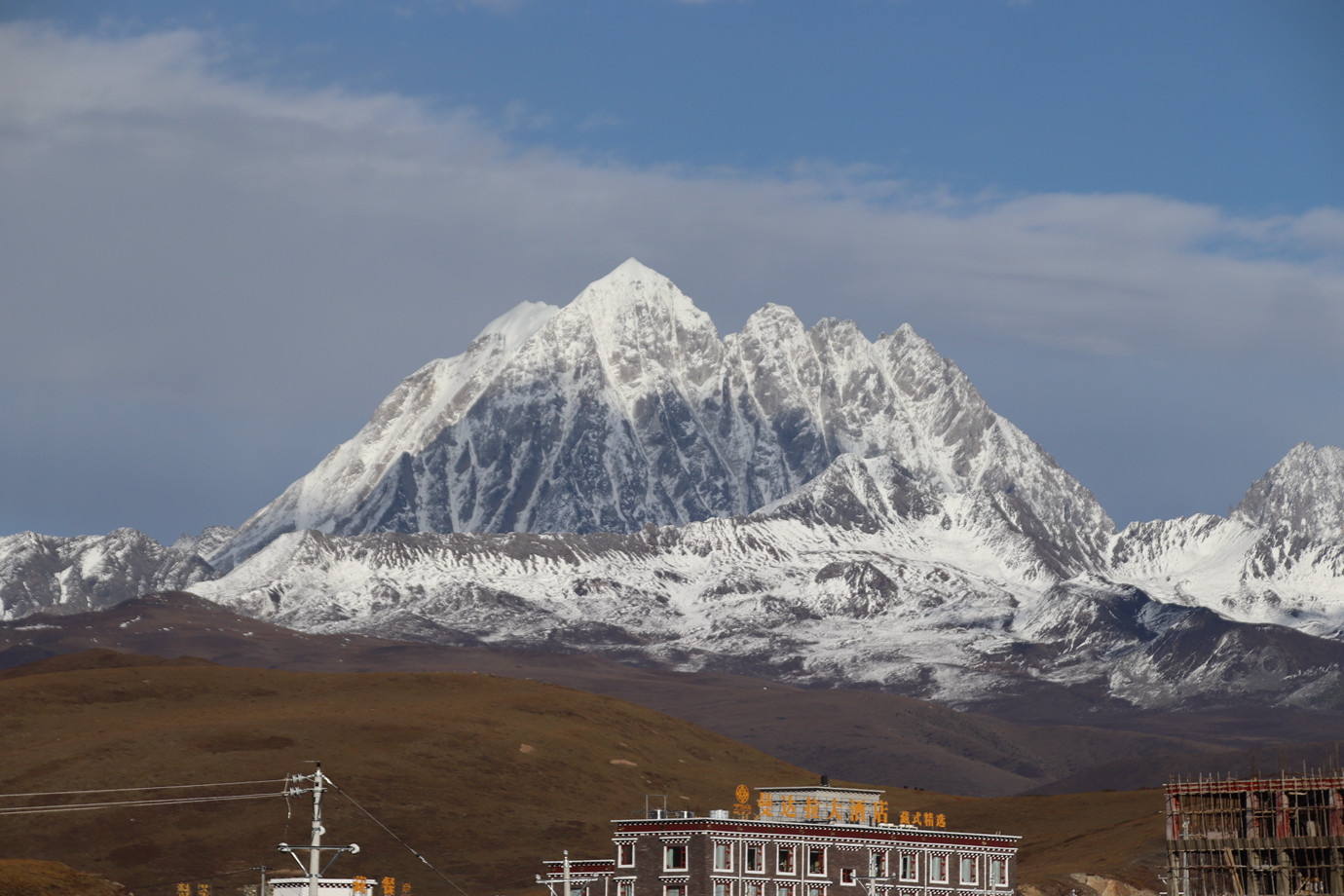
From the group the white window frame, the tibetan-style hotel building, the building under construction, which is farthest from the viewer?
the white window frame

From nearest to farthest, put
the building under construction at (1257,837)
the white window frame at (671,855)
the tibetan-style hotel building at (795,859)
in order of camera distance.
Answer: the building under construction at (1257,837), the tibetan-style hotel building at (795,859), the white window frame at (671,855)

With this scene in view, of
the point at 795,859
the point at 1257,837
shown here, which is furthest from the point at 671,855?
the point at 1257,837

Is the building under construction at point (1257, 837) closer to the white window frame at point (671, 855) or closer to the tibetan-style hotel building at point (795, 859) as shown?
the tibetan-style hotel building at point (795, 859)

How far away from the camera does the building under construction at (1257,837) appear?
10712 centimetres

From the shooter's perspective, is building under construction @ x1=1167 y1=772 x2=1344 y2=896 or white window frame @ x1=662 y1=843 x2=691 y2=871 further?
white window frame @ x1=662 y1=843 x2=691 y2=871

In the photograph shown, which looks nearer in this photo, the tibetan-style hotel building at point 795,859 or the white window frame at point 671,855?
the tibetan-style hotel building at point 795,859

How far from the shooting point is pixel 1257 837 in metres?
112

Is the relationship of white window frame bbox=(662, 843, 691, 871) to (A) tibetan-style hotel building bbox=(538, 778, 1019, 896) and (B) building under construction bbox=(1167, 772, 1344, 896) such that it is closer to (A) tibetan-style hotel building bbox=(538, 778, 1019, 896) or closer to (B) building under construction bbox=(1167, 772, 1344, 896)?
(A) tibetan-style hotel building bbox=(538, 778, 1019, 896)

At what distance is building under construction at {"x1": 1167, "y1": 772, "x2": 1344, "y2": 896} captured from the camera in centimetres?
10712

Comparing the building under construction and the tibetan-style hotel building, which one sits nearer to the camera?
the building under construction

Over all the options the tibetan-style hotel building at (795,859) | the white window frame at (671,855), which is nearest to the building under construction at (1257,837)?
the tibetan-style hotel building at (795,859)

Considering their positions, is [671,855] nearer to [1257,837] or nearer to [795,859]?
[795,859]

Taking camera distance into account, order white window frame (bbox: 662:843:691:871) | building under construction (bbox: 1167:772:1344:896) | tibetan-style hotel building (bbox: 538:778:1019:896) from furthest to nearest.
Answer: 1. white window frame (bbox: 662:843:691:871)
2. tibetan-style hotel building (bbox: 538:778:1019:896)
3. building under construction (bbox: 1167:772:1344:896)

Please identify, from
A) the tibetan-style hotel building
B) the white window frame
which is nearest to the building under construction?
the tibetan-style hotel building
